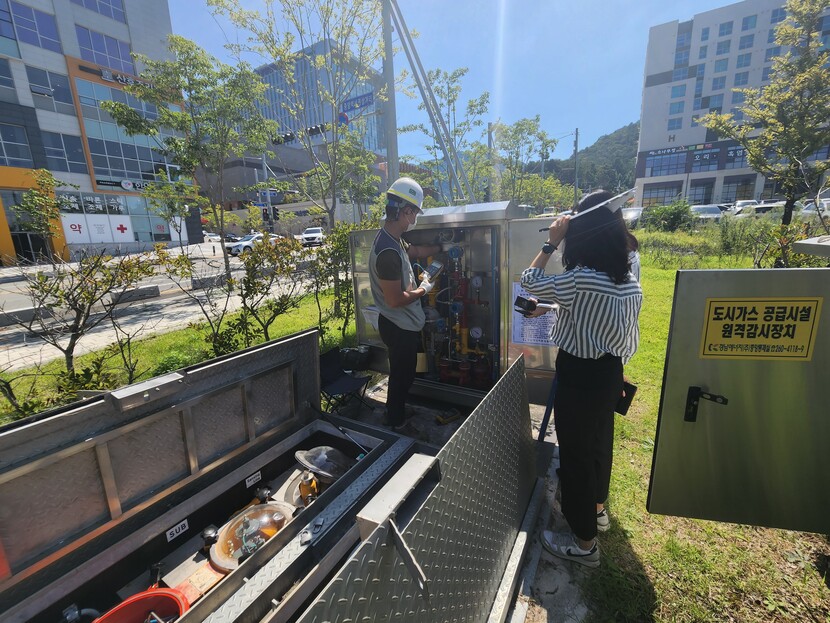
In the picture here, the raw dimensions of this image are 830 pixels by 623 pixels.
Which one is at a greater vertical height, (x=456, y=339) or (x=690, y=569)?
(x=456, y=339)

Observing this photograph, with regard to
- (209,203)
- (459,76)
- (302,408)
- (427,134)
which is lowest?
(302,408)

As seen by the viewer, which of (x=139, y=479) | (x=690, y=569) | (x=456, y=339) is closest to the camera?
(x=139, y=479)

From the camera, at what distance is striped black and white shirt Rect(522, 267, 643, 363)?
1759 millimetres

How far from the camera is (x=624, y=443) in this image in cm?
323

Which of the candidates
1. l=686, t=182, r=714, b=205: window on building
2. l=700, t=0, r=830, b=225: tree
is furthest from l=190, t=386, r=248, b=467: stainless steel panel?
l=686, t=182, r=714, b=205: window on building

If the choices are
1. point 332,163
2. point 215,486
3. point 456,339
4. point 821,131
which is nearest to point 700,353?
point 456,339

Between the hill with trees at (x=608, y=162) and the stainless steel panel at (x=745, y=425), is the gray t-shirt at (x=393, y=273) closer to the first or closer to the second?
the stainless steel panel at (x=745, y=425)

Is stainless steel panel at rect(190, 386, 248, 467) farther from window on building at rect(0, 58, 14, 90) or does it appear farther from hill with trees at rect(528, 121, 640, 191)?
hill with trees at rect(528, 121, 640, 191)

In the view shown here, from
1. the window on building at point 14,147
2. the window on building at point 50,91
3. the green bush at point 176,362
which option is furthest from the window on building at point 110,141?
the green bush at point 176,362

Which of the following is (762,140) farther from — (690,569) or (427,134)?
(690,569)

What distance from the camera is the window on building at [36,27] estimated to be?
21.0 m

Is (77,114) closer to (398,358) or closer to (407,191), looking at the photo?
(407,191)

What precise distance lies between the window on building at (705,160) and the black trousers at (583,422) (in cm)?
Answer: 5547

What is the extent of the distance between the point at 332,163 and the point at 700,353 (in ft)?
26.5
